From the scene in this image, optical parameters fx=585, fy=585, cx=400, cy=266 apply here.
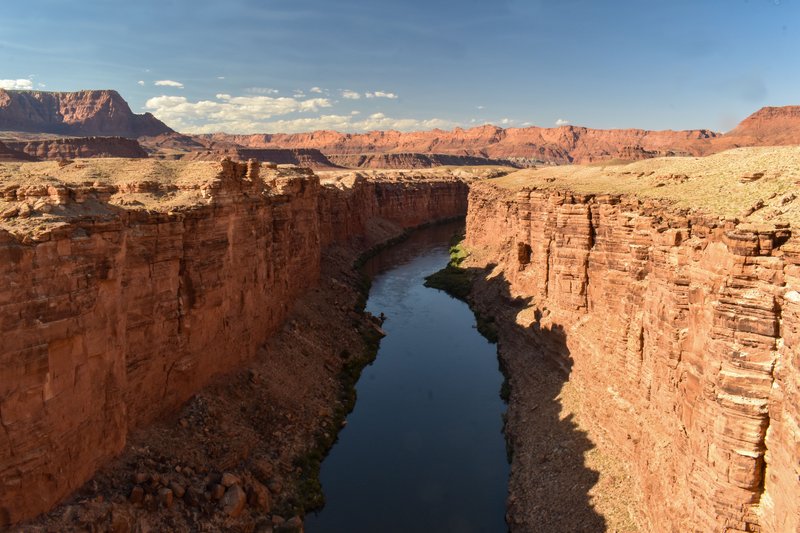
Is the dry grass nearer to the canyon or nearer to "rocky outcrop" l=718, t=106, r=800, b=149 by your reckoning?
the canyon

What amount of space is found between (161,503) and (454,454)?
13807 mm

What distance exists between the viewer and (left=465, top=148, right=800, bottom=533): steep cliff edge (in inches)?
502

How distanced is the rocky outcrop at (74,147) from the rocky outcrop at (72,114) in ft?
188

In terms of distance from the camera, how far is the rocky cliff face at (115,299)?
13.9 m

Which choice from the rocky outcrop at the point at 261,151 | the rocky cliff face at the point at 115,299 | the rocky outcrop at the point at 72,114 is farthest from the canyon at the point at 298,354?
the rocky outcrop at the point at 72,114

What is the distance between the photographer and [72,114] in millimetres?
155000

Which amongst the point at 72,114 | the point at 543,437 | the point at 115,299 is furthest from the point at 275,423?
the point at 72,114

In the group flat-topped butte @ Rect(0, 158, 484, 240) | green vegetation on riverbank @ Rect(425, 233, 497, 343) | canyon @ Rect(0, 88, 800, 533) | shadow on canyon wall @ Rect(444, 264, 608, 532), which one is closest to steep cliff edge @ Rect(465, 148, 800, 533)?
canyon @ Rect(0, 88, 800, 533)

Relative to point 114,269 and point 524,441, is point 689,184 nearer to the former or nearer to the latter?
point 524,441

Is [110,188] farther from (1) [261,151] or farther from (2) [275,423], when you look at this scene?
(1) [261,151]

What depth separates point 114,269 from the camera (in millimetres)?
17125

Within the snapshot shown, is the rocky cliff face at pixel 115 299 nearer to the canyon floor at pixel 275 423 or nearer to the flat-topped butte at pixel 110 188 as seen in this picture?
the flat-topped butte at pixel 110 188

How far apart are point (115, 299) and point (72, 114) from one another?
537ft

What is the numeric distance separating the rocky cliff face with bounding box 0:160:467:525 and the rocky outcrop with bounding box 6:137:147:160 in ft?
205
